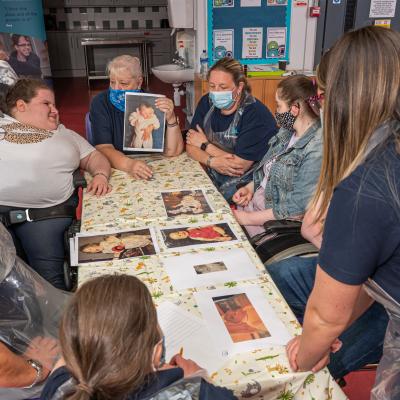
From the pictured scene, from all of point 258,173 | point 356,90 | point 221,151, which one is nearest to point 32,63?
point 221,151

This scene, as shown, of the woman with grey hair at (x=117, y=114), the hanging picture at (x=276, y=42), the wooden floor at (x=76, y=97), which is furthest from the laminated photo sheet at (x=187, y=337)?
the wooden floor at (x=76, y=97)

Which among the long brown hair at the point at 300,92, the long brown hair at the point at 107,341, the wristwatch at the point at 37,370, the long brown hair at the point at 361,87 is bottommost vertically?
the wristwatch at the point at 37,370

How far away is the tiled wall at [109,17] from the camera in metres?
9.39

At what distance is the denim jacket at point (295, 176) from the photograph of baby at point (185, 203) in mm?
384

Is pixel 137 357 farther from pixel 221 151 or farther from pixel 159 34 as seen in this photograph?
pixel 159 34

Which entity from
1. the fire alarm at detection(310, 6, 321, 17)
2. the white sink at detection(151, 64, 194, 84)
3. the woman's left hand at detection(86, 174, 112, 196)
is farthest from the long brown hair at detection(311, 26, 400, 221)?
the white sink at detection(151, 64, 194, 84)

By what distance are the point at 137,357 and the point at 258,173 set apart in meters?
1.70

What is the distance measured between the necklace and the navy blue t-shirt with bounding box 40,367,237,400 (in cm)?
134

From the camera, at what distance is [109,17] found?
31.3 ft

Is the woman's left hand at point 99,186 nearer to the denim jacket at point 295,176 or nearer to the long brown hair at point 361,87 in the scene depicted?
the denim jacket at point 295,176

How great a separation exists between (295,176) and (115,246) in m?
0.94

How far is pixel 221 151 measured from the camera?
2600 mm

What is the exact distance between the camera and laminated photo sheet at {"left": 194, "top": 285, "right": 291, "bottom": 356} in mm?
1088

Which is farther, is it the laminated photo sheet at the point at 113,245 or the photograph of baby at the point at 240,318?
the laminated photo sheet at the point at 113,245
